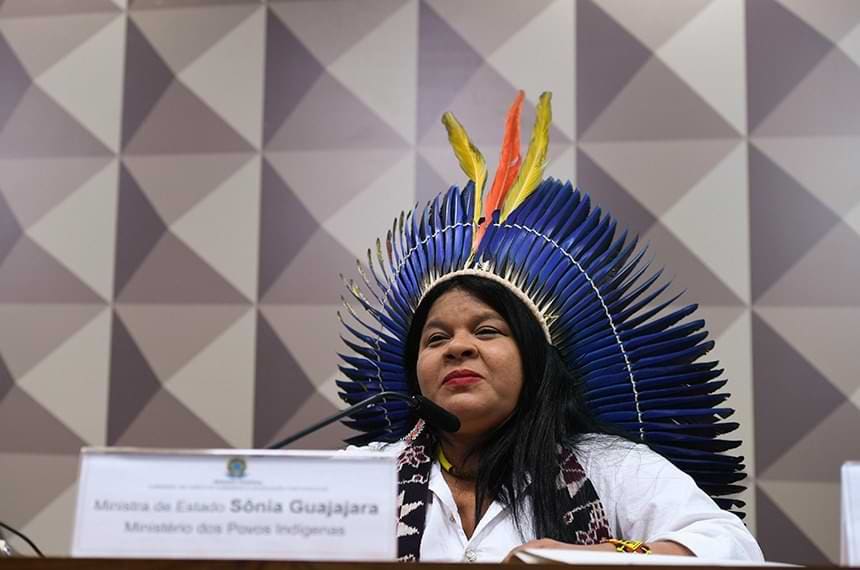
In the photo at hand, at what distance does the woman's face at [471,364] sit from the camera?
1.76 meters

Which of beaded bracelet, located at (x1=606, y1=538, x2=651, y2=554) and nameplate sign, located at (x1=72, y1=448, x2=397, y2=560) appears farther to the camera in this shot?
beaded bracelet, located at (x1=606, y1=538, x2=651, y2=554)

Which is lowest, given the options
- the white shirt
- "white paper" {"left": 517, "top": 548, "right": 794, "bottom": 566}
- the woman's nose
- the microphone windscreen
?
"white paper" {"left": 517, "top": 548, "right": 794, "bottom": 566}

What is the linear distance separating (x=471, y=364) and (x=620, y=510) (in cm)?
38

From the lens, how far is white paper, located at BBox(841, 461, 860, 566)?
0.85 meters

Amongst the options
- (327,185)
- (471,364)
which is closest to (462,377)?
(471,364)

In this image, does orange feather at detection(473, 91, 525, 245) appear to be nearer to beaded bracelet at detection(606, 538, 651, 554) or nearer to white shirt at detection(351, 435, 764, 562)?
white shirt at detection(351, 435, 764, 562)

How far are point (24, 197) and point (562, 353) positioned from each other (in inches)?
68.1

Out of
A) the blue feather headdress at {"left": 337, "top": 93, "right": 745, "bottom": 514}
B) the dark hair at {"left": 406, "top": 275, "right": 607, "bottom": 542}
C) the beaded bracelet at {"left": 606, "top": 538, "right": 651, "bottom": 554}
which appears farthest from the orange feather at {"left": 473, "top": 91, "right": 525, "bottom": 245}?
the beaded bracelet at {"left": 606, "top": 538, "right": 651, "bottom": 554}

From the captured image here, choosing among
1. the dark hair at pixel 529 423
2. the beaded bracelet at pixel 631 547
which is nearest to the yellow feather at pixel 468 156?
the dark hair at pixel 529 423

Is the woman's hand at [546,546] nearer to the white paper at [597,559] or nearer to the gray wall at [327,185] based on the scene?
the white paper at [597,559]

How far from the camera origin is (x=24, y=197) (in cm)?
273

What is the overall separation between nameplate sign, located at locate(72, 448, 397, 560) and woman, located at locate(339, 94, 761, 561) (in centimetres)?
79

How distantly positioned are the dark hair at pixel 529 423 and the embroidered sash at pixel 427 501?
0.07ft

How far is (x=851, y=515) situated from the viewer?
87cm
